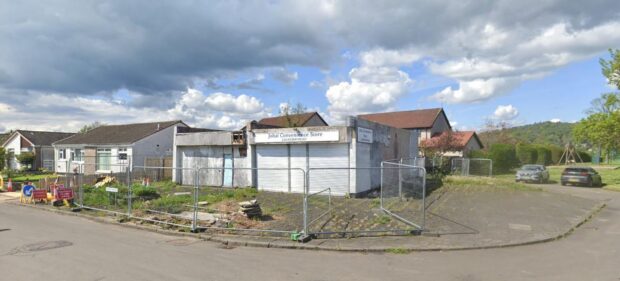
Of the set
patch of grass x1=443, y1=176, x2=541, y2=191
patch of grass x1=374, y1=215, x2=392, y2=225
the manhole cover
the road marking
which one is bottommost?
the road marking

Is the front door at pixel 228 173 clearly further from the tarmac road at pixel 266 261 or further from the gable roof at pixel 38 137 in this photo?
the gable roof at pixel 38 137

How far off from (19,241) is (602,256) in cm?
1401

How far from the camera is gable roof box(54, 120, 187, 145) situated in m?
35.2

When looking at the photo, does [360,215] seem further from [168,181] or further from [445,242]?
[168,181]

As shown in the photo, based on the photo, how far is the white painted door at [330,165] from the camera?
1827 cm

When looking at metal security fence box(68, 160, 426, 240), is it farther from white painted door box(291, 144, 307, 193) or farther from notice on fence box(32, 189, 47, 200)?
notice on fence box(32, 189, 47, 200)

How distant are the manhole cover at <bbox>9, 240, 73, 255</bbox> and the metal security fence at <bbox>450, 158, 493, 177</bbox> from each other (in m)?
25.6

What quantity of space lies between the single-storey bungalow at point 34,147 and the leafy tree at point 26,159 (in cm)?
56

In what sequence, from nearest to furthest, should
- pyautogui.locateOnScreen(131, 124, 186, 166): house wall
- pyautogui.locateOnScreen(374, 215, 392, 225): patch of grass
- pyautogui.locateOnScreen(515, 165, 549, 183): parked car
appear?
pyautogui.locateOnScreen(374, 215, 392, 225): patch of grass
pyautogui.locateOnScreen(515, 165, 549, 183): parked car
pyautogui.locateOnScreen(131, 124, 186, 166): house wall

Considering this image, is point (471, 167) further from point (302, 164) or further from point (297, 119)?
point (297, 119)

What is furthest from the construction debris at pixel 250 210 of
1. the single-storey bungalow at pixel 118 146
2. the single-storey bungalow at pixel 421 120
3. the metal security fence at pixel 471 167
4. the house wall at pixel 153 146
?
the single-storey bungalow at pixel 421 120

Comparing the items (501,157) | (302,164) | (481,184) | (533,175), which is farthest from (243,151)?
(501,157)

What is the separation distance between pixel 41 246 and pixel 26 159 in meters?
44.6

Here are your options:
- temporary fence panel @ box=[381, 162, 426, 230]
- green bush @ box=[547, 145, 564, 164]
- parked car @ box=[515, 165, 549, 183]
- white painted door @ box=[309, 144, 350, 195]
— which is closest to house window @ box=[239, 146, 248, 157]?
white painted door @ box=[309, 144, 350, 195]
